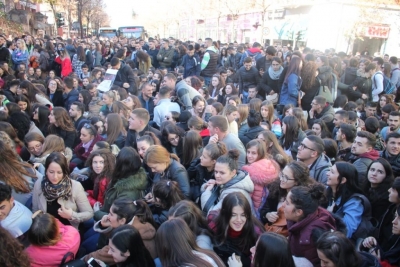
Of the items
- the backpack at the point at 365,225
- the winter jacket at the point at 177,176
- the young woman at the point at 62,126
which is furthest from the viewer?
the young woman at the point at 62,126

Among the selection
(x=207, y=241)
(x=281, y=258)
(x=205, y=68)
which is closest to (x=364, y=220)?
(x=281, y=258)

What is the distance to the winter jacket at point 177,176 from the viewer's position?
3.76 m

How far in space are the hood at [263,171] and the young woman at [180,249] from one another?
136cm

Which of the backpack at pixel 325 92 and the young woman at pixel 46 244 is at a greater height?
the backpack at pixel 325 92

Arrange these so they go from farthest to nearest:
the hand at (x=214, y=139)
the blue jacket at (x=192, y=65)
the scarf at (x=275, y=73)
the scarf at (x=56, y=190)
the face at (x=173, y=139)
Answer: the blue jacket at (x=192, y=65)
the scarf at (x=275, y=73)
the face at (x=173, y=139)
the hand at (x=214, y=139)
the scarf at (x=56, y=190)

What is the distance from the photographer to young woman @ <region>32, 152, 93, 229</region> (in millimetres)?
3482

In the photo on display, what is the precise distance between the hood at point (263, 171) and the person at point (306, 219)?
729 mm

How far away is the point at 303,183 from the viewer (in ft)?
11.0

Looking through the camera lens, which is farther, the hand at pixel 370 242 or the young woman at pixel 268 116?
the young woman at pixel 268 116

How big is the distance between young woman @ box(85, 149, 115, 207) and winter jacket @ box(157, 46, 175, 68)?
9.29m

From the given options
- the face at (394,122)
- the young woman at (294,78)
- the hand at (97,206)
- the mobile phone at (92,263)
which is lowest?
the hand at (97,206)

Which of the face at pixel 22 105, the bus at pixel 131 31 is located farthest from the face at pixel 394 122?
the bus at pixel 131 31

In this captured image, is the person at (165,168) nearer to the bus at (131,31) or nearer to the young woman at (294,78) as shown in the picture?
the young woman at (294,78)

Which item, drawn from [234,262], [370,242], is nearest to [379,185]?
[370,242]
